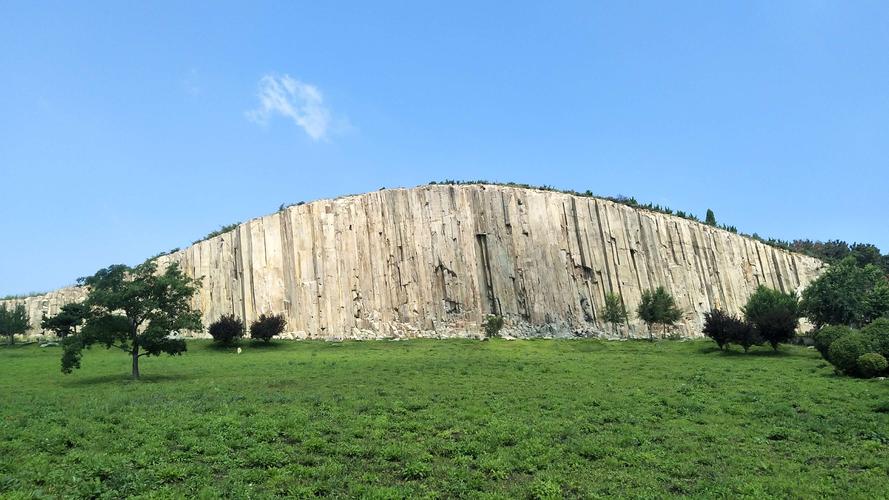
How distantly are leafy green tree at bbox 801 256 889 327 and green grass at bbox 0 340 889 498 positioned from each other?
30.0 meters

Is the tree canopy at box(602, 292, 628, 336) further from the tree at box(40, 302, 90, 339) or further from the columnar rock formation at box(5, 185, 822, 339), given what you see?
the tree at box(40, 302, 90, 339)

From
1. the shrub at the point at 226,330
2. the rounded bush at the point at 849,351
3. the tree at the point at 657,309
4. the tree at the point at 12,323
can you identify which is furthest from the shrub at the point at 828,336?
the tree at the point at 12,323

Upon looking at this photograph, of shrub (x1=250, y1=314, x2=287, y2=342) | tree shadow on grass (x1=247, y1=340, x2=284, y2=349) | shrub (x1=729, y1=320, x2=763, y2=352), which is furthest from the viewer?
shrub (x1=250, y1=314, x2=287, y2=342)

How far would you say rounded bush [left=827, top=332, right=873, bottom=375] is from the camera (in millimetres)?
27859

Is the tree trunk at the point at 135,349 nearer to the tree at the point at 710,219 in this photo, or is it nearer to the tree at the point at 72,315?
the tree at the point at 72,315

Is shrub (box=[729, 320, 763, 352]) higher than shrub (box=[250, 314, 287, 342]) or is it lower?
lower

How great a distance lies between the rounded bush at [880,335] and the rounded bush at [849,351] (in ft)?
0.82

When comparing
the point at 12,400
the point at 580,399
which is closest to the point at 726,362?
the point at 580,399

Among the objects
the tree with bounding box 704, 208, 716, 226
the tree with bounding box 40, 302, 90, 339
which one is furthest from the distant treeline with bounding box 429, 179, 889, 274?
the tree with bounding box 40, 302, 90, 339

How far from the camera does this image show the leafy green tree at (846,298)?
52031 mm

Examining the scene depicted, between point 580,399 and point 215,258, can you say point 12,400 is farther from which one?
point 215,258

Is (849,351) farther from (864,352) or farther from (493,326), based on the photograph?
(493,326)

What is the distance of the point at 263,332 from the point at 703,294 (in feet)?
179

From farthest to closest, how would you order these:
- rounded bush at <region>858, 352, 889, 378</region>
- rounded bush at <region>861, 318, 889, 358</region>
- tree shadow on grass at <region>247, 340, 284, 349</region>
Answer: tree shadow on grass at <region>247, 340, 284, 349</region>, rounded bush at <region>861, 318, 889, 358</region>, rounded bush at <region>858, 352, 889, 378</region>
